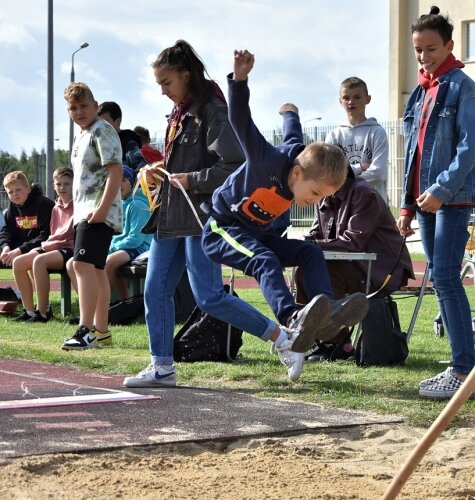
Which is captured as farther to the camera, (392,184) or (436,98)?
(392,184)

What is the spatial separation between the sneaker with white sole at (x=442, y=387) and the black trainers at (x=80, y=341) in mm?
3073

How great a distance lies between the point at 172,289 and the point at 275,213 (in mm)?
1075

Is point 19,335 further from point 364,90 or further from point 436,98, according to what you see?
point 436,98

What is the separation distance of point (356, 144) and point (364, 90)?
0.44 meters

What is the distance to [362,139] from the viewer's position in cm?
880

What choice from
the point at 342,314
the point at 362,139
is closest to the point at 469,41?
the point at 362,139

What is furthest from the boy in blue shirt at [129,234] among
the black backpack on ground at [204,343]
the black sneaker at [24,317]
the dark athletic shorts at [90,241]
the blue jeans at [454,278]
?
the blue jeans at [454,278]

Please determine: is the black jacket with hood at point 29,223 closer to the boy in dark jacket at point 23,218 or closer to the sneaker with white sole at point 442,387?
the boy in dark jacket at point 23,218

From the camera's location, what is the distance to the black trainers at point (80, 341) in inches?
325

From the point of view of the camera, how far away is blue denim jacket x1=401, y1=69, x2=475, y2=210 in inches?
234

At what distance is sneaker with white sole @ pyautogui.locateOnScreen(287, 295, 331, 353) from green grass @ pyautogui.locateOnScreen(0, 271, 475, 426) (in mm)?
624

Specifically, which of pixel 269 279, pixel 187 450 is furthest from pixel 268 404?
pixel 187 450

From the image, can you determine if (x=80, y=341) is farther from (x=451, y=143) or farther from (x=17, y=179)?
(x=17, y=179)

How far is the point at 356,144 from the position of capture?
884 cm
